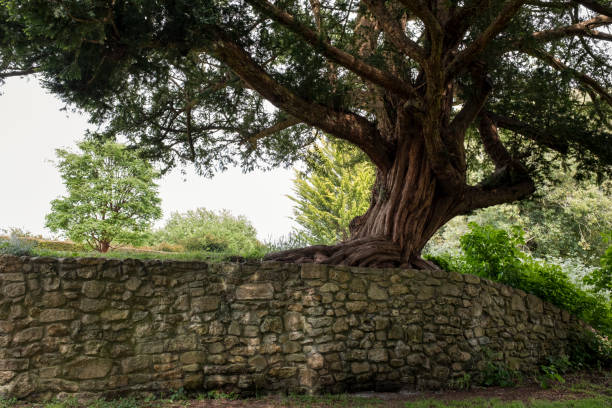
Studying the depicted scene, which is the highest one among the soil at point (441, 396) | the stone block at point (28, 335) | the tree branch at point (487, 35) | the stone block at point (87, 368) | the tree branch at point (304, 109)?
the tree branch at point (487, 35)

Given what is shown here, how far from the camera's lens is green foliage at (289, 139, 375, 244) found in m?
22.4

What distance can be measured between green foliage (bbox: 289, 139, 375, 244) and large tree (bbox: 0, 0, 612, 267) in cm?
1338

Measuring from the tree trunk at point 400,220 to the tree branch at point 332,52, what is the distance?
4.50ft

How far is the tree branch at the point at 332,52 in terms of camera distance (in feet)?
15.5

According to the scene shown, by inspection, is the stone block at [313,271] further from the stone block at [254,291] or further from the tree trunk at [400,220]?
the tree trunk at [400,220]

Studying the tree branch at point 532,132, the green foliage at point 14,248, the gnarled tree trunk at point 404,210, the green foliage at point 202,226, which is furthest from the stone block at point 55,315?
the green foliage at point 202,226

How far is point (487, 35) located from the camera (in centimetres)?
505

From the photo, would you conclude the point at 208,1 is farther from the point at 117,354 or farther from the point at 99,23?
the point at 117,354

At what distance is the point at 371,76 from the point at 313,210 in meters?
18.5

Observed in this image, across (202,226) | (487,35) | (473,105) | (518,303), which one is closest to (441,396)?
(518,303)

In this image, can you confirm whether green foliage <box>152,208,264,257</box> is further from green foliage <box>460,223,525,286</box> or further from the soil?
the soil

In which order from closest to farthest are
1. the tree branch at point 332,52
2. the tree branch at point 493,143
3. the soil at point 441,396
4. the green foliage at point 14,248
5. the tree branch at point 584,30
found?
the soil at point 441,396 → the green foliage at point 14,248 → the tree branch at point 332,52 → the tree branch at point 584,30 → the tree branch at point 493,143

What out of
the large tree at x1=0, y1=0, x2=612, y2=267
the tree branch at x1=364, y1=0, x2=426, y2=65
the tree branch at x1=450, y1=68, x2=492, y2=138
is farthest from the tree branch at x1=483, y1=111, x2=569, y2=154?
the tree branch at x1=364, y1=0, x2=426, y2=65

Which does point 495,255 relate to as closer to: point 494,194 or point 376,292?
point 494,194
